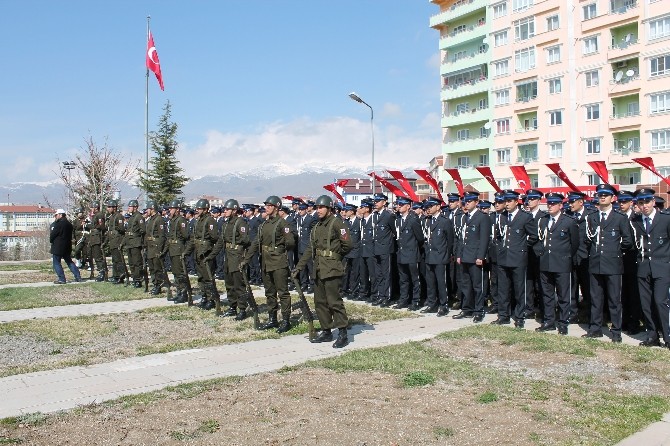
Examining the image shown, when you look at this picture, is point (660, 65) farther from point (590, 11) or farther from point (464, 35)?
point (464, 35)

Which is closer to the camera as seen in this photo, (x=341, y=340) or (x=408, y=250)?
(x=341, y=340)

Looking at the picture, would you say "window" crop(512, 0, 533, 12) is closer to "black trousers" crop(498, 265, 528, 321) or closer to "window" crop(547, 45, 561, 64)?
"window" crop(547, 45, 561, 64)

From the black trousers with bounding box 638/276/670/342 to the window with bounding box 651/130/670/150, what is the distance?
3568 centimetres

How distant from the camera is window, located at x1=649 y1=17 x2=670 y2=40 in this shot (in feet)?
130

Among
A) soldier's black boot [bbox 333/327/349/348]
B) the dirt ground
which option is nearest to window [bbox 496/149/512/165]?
soldier's black boot [bbox 333/327/349/348]

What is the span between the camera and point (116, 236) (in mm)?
16719

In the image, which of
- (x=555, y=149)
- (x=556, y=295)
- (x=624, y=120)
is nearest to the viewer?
(x=556, y=295)

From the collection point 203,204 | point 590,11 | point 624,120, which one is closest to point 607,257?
point 203,204

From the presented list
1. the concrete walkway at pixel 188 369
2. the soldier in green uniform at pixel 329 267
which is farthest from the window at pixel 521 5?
the soldier in green uniform at pixel 329 267

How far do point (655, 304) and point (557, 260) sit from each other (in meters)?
1.53

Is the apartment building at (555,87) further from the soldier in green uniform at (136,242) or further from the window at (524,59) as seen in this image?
the soldier in green uniform at (136,242)

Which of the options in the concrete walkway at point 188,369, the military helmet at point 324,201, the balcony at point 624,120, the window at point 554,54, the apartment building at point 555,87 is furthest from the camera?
the window at point 554,54

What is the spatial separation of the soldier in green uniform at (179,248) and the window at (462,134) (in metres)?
47.5

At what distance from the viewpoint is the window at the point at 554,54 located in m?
46.9
